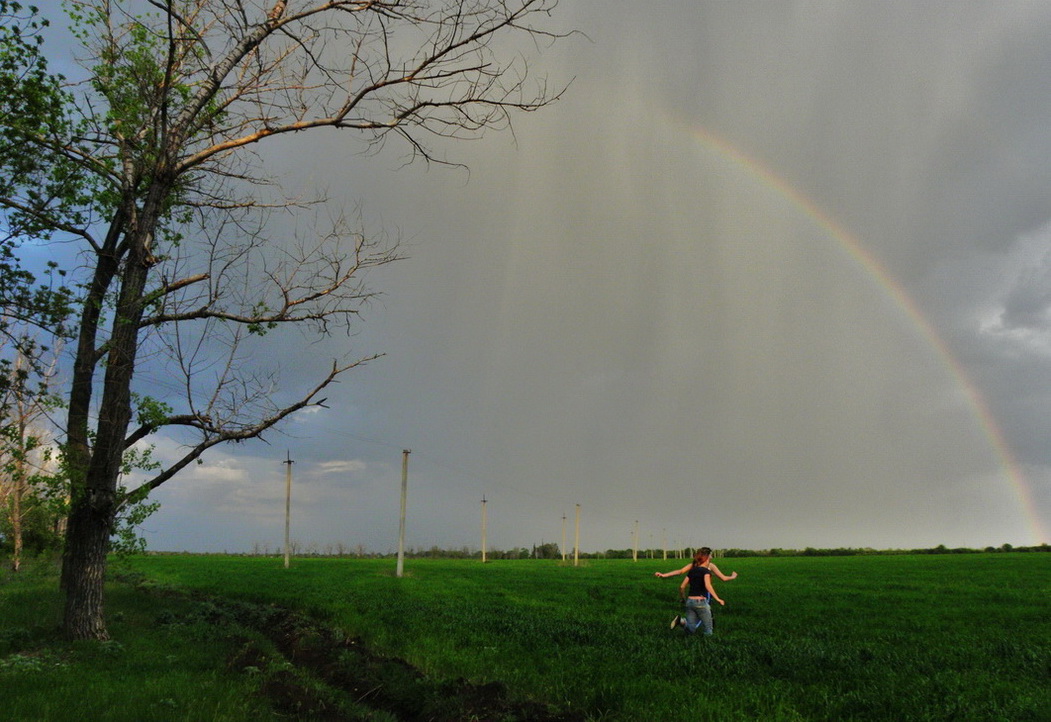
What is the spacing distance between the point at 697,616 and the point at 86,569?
13.9 metres

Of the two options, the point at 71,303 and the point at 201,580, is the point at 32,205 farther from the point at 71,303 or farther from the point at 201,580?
the point at 201,580

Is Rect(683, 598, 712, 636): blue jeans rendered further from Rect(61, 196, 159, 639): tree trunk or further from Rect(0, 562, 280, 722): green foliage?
Rect(61, 196, 159, 639): tree trunk

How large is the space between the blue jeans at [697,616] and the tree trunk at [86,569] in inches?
516

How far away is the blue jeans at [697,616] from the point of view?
15.9 m

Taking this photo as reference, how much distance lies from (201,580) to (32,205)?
29977 millimetres

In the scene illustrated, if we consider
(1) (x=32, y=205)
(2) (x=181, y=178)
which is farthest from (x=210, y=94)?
(1) (x=32, y=205)

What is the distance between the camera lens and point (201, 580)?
39938 mm

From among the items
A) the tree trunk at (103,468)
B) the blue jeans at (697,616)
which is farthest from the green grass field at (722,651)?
the tree trunk at (103,468)

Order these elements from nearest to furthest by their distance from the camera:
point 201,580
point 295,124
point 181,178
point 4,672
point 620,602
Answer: point 4,672 < point 295,124 < point 181,178 < point 620,602 < point 201,580

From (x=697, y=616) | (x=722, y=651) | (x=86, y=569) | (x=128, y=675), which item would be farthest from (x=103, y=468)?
(x=697, y=616)

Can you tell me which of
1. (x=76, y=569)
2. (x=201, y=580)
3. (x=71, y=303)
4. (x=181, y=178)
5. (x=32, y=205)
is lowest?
(x=201, y=580)

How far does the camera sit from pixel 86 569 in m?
14.8

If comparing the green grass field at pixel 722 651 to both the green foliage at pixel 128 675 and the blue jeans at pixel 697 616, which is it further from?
the blue jeans at pixel 697 616

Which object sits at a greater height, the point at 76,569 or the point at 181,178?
the point at 181,178
